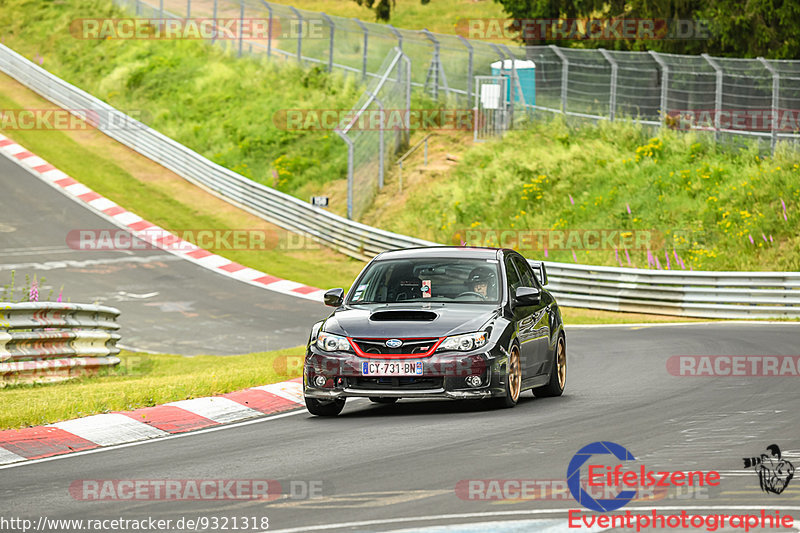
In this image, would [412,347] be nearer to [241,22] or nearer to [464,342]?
[464,342]

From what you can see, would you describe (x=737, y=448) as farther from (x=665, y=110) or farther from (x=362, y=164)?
(x=362, y=164)

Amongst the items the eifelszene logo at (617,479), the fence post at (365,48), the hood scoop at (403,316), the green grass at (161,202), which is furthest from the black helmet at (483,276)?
the fence post at (365,48)

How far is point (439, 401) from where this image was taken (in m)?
12.3

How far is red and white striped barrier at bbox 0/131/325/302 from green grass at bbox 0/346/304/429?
34.4 ft

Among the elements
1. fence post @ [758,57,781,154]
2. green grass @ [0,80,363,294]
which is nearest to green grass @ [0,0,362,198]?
green grass @ [0,80,363,294]

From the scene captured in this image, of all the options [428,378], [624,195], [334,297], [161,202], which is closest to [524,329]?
[428,378]

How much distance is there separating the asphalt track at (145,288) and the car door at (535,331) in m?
9.32

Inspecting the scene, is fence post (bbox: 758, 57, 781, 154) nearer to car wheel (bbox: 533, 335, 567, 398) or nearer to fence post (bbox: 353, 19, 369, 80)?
fence post (bbox: 353, 19, 369, 80)

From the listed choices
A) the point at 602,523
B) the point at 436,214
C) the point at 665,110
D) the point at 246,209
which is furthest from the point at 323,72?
the point at 602,523

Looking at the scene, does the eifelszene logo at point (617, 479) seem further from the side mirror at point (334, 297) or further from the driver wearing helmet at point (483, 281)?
the side mirror at point (334, 297)

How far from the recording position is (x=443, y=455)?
8.45 meters

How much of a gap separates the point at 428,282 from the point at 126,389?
3526mm

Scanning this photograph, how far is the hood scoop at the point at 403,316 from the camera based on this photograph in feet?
35.5

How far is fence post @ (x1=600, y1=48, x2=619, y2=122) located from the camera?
3294cm
